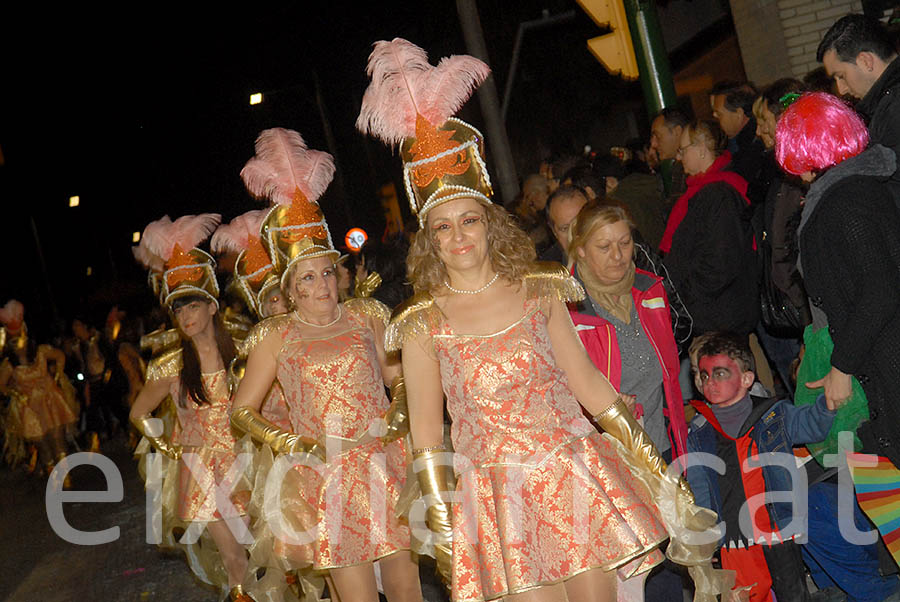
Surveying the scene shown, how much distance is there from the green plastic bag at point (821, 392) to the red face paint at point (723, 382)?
1.07ft

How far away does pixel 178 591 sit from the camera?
712 cm

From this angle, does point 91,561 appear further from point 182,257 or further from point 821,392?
point 821,392

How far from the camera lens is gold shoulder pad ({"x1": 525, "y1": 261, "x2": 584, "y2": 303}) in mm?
3752

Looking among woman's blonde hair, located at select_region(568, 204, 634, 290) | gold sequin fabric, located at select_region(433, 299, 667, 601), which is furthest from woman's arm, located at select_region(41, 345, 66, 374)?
gold sequin fabric, located at select_region(433, 299, 667, 601)

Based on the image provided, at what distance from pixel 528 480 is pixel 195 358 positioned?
135 inches

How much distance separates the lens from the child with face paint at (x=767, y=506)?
446 centimetres

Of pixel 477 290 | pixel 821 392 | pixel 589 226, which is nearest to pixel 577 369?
pixel 477 290

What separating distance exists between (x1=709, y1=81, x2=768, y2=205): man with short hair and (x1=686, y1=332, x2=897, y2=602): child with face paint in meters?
1.51

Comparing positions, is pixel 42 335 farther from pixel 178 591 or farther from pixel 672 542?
pixel 672 542

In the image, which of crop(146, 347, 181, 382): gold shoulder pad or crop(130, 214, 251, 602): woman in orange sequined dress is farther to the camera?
crop(146, 347, 181, 382): gold shoulder pad

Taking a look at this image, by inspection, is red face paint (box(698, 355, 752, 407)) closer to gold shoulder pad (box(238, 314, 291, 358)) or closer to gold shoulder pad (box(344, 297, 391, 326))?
gold shoulder pad (box(344, 297, 391, 326))

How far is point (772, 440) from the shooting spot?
4.45 metres

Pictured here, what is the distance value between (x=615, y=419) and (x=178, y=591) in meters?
4.73

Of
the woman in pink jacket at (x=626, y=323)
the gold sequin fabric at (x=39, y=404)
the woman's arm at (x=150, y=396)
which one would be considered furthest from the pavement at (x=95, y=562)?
the woman in pink jacket at (x=626, y=323)
